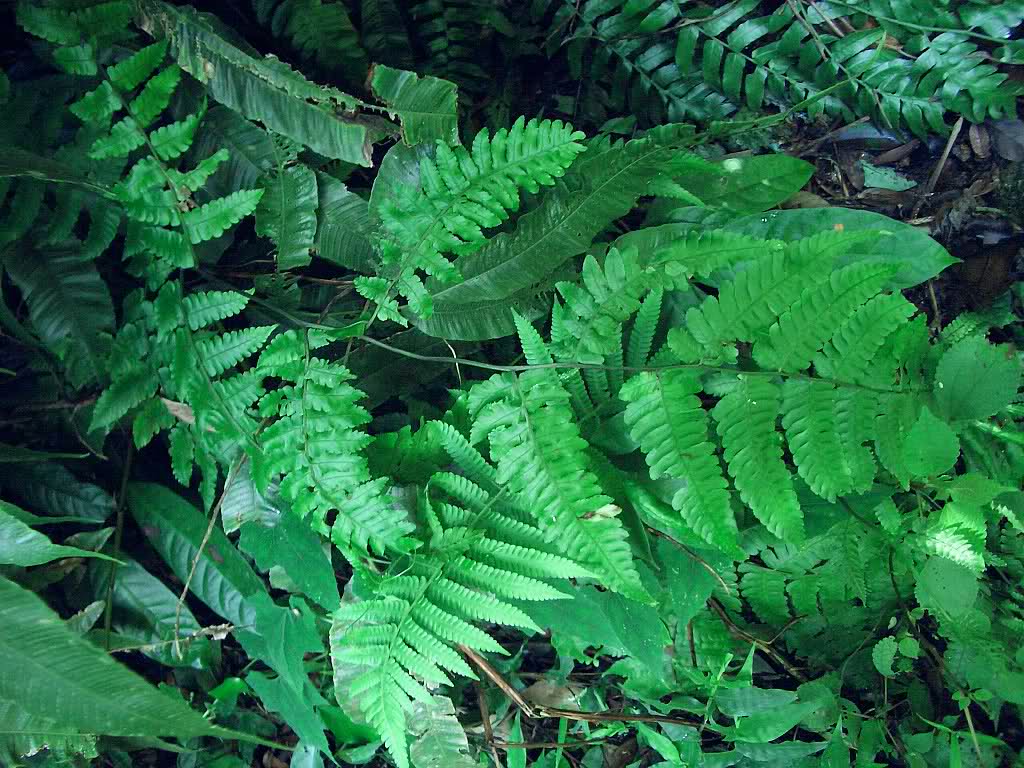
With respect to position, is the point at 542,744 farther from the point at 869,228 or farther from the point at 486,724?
the point at 869,228

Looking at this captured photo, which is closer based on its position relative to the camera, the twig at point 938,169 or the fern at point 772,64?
the fern at point 772,64

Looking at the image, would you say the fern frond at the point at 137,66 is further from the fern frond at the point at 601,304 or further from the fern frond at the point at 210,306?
the fern frond at the point at 601,304

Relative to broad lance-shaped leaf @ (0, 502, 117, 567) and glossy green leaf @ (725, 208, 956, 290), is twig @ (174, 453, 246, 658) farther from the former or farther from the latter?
glossy green leaf @ (725, 208, 956, 290)

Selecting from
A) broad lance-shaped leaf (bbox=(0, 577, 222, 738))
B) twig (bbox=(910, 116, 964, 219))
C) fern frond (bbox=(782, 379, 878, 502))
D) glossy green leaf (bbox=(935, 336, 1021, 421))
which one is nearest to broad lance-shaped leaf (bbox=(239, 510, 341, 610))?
broad lance-shaped leaf (bbox=(0, 577, 222, 738))

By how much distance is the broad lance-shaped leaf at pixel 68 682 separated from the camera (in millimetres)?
1086

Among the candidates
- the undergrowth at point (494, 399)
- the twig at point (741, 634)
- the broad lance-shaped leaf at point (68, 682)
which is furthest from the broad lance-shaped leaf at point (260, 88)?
the twig at point (741, 634)

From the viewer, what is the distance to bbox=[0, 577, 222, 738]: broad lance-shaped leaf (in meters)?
1.09

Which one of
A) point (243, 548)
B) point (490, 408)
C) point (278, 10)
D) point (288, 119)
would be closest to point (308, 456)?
point (490, 408)

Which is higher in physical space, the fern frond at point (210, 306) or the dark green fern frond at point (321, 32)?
the dark green fern frond at point (321, 32)

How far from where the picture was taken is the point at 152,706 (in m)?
1.13

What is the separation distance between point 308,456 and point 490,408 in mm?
358

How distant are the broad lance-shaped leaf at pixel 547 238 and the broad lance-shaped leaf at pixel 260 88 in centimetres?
34

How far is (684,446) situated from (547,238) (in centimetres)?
53

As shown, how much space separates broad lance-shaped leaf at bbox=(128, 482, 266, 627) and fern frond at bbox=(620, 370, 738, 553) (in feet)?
3.69
